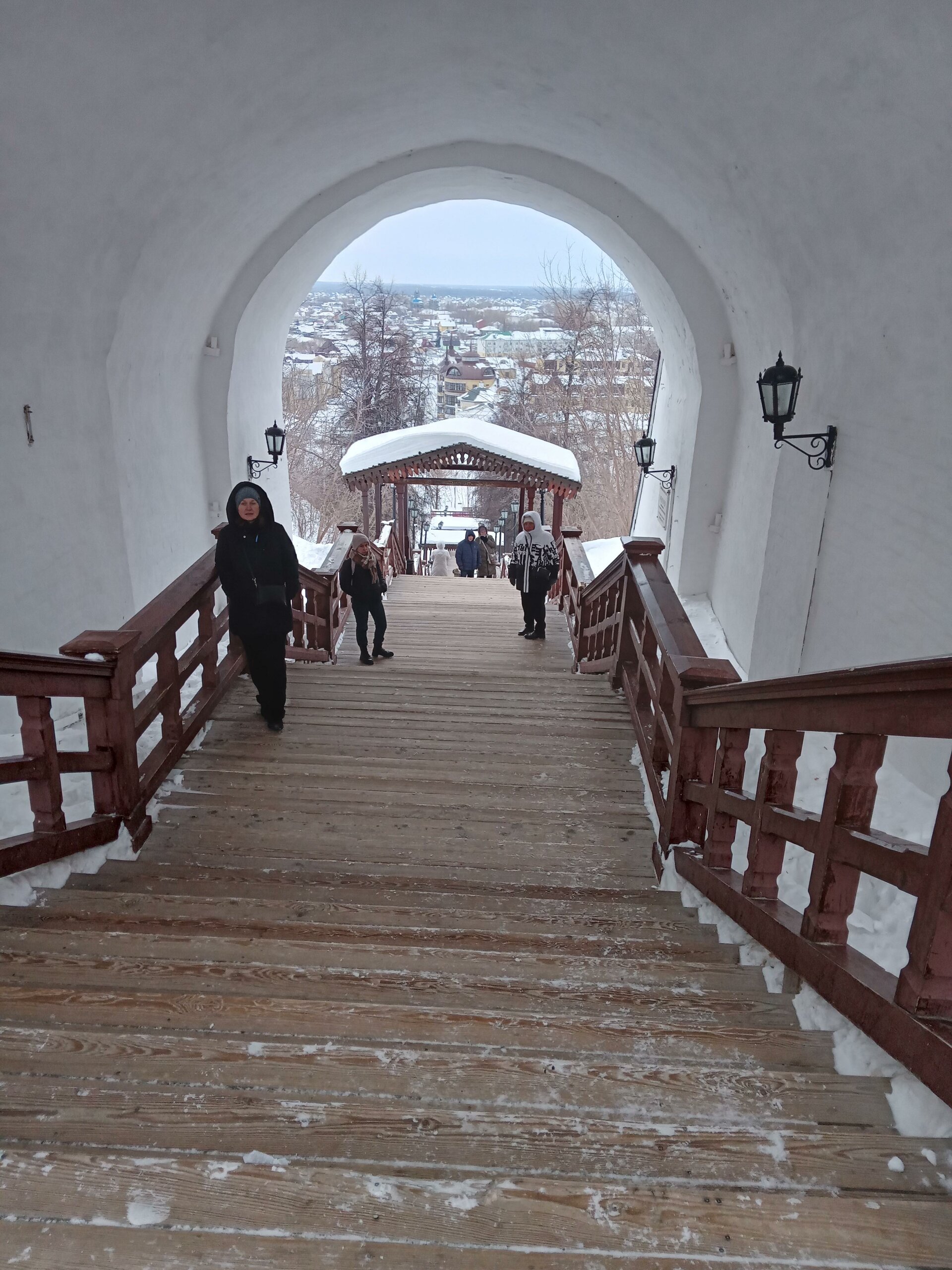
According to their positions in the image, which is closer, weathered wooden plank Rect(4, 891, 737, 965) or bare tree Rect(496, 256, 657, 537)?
weathered wooden plank Rect(4, 891, 737, 965)

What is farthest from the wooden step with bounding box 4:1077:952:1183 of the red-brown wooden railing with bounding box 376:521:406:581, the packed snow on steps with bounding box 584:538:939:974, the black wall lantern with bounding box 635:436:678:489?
the red-brown wooden railing with bounding box 376:521:406:581

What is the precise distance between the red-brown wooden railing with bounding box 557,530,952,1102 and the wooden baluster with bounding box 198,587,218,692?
8.09 ft

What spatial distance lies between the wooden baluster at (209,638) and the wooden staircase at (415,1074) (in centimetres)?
108

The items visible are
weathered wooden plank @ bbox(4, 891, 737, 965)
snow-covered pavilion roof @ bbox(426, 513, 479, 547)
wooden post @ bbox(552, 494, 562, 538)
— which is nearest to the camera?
weathered wooden plank @ bbox(4, 891, 737, 965)

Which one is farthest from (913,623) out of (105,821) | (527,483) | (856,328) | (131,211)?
(527,483)

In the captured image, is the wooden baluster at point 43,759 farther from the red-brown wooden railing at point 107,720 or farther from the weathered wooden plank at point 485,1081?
the weathered wooden plank at point 485,1081

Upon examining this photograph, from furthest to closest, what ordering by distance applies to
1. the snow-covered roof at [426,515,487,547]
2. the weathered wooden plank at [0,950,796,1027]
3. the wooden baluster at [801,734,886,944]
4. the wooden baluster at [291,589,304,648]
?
the snow-covered roof at [426,515,487,547] → the wooden baluster at [291,589,304,648] → the weathered wooden plank at [0,950,796,1027] → the wooden baluster at [801,734,886,944]

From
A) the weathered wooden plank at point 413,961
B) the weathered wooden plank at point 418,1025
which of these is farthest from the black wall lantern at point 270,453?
the weathered wooden plank at point 418,1025

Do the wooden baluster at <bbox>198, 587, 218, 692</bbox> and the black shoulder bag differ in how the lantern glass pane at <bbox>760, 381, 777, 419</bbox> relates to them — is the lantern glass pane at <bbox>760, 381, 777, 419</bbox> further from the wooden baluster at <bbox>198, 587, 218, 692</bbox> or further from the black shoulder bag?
the wooden baluster at <bbox>198, 587, 218, 692</bbox>

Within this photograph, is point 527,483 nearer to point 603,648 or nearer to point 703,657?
point 603,648

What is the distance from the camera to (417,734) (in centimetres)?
527

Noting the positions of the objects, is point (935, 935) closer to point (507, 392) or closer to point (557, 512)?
point (557, 512)

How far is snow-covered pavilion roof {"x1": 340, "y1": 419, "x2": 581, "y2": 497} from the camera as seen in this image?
564 inches

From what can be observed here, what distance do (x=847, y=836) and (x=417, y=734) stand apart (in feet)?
11.1
